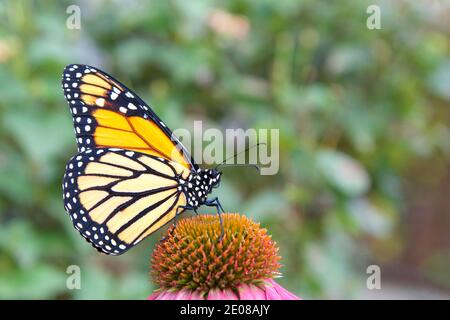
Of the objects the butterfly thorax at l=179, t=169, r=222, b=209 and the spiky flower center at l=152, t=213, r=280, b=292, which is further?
the butterfly thorax at l=179, t=169, r=222, b=209

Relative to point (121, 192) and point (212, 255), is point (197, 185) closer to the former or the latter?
point (121, 192)

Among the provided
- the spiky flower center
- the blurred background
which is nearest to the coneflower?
the spiky flower center

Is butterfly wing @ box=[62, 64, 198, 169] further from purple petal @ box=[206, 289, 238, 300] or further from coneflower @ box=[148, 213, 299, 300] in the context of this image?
purple petal @ box=[206, 289, 238, 300]

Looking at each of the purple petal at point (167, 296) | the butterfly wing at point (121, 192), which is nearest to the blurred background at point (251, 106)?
the butterfly wing at point (121, 192)

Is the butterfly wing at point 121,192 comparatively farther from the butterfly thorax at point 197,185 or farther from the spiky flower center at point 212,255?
the spiky flower center at point 212,255

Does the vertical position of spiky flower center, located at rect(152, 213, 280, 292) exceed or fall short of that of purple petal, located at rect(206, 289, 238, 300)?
it exceeds it

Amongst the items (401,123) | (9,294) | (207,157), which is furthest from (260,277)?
(401,123)

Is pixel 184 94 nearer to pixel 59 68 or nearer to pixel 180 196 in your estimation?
pixel 59 68
